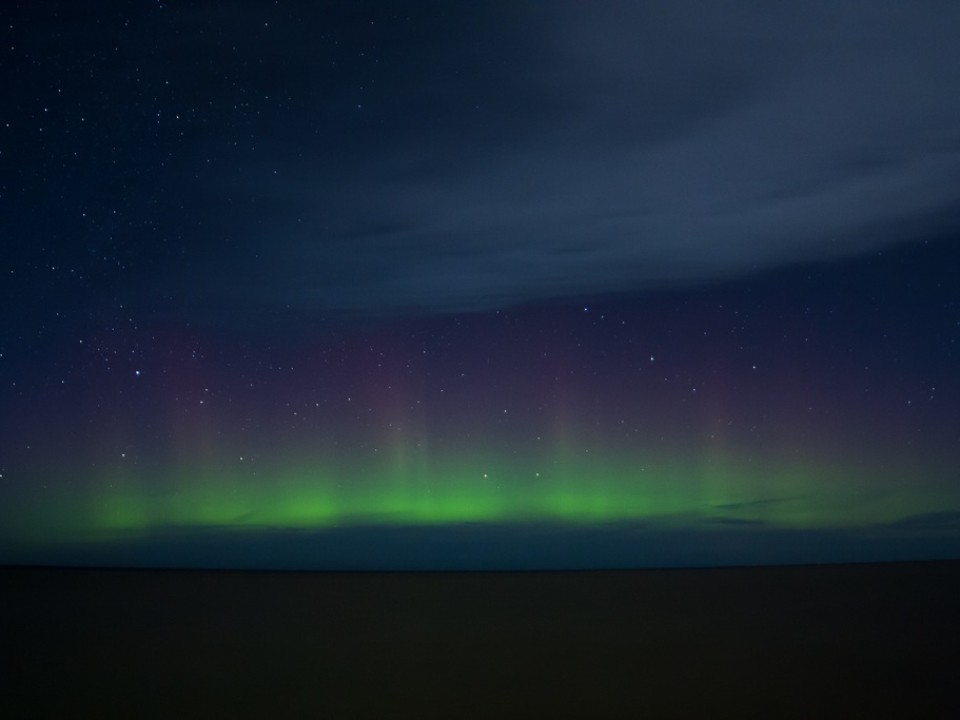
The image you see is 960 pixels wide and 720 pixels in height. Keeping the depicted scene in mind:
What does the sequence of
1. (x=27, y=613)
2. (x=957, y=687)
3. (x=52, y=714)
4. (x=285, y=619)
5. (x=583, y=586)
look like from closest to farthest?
(x=52, y=714)
(x=957, y=687)
(x=285, y=619)
(x=27, y=613)
(x=583, y=586)

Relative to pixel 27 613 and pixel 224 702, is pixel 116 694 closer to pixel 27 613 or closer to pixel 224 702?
pixel 224 702

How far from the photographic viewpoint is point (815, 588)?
7453 mm

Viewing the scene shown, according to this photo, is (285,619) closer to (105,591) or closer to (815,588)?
(105,591)

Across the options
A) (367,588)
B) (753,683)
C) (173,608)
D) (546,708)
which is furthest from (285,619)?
(753,683)

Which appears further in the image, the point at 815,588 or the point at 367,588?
the point at 367,588

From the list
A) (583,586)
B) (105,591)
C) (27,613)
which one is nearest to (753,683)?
(583,586)

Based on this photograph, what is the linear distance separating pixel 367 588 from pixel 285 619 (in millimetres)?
1815

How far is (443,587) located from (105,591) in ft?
10.2

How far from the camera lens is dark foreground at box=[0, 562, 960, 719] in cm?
404

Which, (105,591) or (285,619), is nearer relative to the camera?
(285,619)

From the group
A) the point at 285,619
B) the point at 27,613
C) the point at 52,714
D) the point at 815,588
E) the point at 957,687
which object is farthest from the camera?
the point at 815,588

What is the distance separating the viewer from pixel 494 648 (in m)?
5.18

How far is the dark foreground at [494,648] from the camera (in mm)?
4043

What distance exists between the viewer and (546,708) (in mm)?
3924
